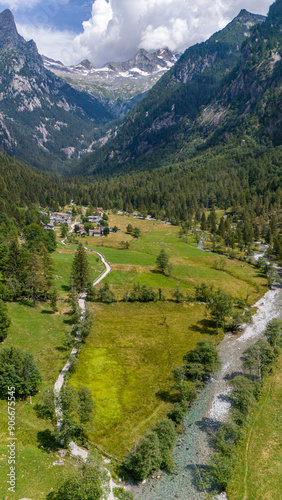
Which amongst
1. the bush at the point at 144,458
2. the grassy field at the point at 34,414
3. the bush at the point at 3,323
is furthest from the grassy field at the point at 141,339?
the bush at the point at 3,323

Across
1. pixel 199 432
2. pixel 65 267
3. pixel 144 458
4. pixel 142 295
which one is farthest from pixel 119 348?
pixel 65 267

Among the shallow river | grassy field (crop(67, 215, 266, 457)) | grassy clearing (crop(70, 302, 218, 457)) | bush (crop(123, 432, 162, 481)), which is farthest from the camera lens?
grassy field (crop(67, 215, 266, 457))

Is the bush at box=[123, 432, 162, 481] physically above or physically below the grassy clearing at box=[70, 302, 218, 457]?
above

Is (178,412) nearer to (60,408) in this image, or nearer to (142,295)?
(60,408)

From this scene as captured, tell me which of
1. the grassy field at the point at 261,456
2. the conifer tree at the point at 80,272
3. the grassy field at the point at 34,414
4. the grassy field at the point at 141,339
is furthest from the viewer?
the conifer tree at the point at 80,272

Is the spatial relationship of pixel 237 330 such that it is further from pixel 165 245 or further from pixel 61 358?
pixel 165 245

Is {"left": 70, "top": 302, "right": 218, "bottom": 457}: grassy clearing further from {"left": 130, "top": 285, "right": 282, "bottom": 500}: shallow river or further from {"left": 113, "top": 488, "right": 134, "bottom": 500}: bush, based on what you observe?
{"left": 113, "top": 488, "right": 134, "bottom": 500}: bush

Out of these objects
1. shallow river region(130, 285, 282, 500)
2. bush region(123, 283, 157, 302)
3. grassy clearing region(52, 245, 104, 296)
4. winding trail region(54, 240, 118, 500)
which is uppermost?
grassy clearing region(52, 245, 104, 296)

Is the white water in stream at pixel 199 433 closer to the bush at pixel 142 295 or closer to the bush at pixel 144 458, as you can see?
the bush at pixel 144 458

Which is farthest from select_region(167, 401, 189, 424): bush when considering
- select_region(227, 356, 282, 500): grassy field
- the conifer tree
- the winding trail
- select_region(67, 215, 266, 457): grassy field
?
the conifer tree
